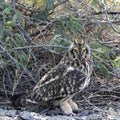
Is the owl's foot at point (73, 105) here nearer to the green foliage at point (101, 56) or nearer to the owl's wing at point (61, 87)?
the owl's wing at point (61, 87)

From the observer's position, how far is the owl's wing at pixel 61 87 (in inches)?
235

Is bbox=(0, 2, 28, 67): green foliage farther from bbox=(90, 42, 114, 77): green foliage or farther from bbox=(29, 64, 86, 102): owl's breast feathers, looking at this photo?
bbox=(90, 42, 114, 77): green foliage

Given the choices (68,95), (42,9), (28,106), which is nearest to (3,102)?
(28,106)

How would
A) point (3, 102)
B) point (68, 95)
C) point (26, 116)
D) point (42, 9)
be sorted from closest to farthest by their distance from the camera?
1. point (26, 116)
2. point (68, 95)
3. point (3, 102)
4. point (42, 9)

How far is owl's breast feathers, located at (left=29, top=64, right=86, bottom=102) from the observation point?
597 centimetres

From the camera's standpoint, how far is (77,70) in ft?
20.0

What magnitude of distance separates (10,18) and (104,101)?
173 centimetres

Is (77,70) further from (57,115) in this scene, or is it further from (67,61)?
(57,115)

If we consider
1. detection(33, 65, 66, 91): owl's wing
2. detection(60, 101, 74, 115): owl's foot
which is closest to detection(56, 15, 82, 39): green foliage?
detection(33, 65, 66, 91): owl's wing

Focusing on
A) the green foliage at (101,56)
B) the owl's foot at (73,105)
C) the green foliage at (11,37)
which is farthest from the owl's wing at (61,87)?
the green foliage at (101,56)

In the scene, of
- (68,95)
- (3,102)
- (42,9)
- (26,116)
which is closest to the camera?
(26,116)

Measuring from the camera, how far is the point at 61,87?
236 inches

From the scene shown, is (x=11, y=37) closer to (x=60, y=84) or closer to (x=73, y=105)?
(x=60, y=84)

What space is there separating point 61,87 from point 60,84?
5 centimetres
